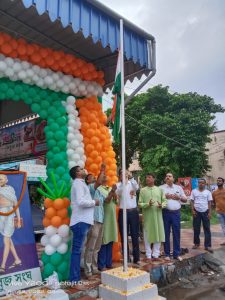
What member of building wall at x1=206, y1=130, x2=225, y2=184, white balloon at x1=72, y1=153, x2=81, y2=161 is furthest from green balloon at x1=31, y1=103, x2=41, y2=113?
building wall at x1=206, y1=130, x2=225, y2=184

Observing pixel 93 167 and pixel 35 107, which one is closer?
pixel 35 107

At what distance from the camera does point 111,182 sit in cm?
602

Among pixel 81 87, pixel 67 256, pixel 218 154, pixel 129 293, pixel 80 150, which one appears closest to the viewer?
pixel 129 293

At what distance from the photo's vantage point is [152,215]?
5836 mm

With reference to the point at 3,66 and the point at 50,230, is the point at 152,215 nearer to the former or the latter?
the point at 50,230

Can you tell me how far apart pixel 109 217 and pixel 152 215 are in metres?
0.96

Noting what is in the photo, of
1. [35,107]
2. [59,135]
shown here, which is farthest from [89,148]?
[35,107]

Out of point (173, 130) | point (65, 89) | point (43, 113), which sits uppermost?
point (173, 130)

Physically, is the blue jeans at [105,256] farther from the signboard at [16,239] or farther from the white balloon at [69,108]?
the white balloon at [69,108]

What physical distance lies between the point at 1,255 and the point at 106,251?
173cm

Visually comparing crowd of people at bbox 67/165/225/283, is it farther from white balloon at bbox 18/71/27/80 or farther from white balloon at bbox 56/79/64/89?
white balloon at bbox 18/71/27/80

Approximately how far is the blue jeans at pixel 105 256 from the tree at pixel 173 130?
43.7 ft

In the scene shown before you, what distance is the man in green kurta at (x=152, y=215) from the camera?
19.0 feet

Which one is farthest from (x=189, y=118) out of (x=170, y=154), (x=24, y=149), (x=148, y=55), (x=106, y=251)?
(x=106, y=251)
